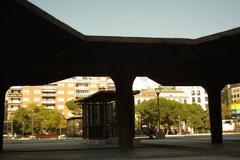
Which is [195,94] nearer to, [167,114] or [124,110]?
[167,114]

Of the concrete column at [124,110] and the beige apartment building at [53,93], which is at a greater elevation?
the beige apartment building at [53,93]

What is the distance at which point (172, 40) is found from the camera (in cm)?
2261

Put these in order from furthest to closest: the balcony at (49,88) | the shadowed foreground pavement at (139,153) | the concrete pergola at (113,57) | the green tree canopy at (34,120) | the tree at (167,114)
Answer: the balcony at (49,88)
the green tree canopy at (34,120)
the tree at (167,114)
the concrete pergola at (113,57)
the shadowed foreground pavement at (139,153)

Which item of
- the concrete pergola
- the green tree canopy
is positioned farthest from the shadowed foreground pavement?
the green tree canopy

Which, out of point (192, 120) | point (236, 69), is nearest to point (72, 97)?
point (192, 120)

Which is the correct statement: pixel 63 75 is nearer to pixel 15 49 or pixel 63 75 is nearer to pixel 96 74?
pixel 96 74

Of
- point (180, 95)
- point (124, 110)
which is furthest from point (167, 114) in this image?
point (124, 110)

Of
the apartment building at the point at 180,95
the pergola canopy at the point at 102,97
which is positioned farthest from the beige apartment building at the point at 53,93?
the pergola canopy at the point at 102,97

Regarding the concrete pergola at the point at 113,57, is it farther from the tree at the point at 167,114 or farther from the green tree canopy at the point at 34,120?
the green tree canopy at the point at 34,120

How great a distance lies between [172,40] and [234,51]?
5287 mm

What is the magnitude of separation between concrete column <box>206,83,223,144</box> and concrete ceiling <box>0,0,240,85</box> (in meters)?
0.82

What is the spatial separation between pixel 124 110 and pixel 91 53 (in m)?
4.76

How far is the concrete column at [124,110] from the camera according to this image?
26.3 meters

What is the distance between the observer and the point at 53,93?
160875 millimetres
